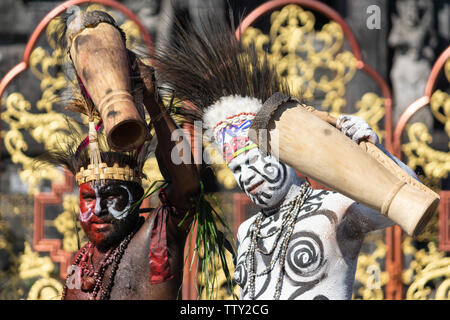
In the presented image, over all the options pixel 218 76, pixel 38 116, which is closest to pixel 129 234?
pixel 218 76

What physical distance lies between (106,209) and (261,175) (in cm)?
57

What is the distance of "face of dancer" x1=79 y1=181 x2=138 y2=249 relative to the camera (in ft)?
8.38

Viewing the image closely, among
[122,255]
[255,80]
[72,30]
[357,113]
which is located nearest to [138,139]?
[72,30]

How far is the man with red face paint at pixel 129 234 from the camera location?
254 cm

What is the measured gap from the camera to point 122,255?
2.60 m

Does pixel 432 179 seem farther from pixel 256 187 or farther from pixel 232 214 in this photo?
pixel 256 187

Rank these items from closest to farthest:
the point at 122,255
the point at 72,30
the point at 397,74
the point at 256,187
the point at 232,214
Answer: the point at 72,30 < the point at 256,187 < the point at 122,255 < the point at 232,214 < the point at 397,74

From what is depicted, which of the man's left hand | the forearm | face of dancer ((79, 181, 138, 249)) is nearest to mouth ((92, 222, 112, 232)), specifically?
face of dancer ((79, 181, 138, 249))

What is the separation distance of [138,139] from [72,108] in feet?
1.69

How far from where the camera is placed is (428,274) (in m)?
4.05

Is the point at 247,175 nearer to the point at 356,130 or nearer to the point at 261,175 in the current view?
the point at 261,175

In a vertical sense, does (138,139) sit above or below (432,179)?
below

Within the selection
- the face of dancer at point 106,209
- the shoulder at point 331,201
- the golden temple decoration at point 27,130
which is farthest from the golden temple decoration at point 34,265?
the shoulder at point 331,201

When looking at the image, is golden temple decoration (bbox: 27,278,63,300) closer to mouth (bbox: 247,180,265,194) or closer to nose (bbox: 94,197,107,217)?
nose (bbox: 94,197,107,217)
